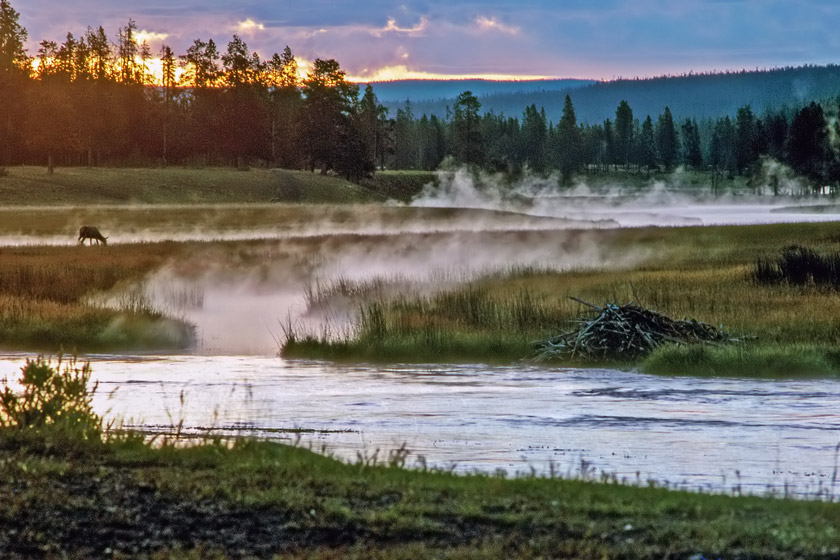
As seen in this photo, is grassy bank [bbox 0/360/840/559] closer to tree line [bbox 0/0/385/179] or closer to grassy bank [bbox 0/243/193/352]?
grassy bank [bbox 0/243/193/352]

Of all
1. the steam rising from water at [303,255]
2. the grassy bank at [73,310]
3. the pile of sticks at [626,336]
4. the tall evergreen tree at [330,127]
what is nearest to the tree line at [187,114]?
the tall evergreen tree at [330,127]

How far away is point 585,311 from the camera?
3669 cm

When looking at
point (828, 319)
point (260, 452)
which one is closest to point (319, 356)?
point (828, 319)

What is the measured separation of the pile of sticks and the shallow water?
1.31m

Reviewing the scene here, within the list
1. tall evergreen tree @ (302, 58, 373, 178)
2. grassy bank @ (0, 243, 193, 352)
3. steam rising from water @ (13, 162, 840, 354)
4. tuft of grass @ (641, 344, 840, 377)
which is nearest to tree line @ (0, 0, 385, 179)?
tall evergreen tree @ (302, 58, 373, 178)

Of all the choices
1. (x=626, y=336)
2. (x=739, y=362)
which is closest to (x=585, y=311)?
(x=626, y=336)

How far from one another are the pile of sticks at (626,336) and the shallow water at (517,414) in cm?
131

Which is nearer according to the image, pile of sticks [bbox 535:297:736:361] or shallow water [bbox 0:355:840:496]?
shallow water [bbox 0:355:840:496]

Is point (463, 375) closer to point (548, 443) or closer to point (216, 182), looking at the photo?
point (548, 443)

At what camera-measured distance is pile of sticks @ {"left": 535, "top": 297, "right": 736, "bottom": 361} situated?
3372cm

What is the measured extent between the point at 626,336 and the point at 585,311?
2851 millimetres

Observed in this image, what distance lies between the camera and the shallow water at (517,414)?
1831 cm

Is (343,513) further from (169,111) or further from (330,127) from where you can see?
(169,111)

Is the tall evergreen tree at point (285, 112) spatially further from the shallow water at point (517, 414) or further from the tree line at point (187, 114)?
the shallow water at point (517, 414)
